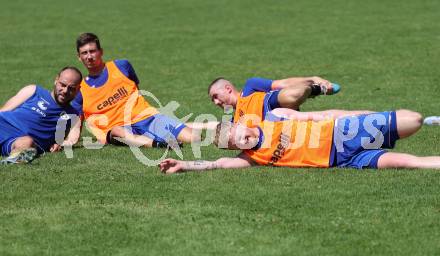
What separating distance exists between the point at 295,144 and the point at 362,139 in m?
0.79

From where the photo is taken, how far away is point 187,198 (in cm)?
958

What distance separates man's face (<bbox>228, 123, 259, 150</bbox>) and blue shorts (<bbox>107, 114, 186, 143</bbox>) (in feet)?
9.10

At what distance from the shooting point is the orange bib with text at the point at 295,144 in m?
11.0

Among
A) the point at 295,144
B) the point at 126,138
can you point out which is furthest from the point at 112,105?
the point at 295,144

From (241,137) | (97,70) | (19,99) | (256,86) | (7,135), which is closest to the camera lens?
(241,137)

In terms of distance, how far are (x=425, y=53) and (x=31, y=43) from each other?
34.7 feet

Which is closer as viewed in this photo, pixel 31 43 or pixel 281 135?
pixel 281 135

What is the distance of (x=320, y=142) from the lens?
10969 mm

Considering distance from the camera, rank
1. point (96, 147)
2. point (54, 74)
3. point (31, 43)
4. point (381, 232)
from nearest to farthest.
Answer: point (381, 232), point (96, 147), point (54, 74), point (31, 43)

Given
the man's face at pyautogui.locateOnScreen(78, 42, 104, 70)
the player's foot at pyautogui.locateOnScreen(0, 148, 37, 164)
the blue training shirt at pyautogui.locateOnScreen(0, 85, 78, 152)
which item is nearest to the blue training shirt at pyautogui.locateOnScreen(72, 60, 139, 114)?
the man's face at pyautogui.locateOnScreen(78, 42, 104, 70)

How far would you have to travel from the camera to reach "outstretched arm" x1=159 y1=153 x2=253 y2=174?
35.8ft

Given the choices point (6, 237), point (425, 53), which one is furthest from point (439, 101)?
point (6, 237)

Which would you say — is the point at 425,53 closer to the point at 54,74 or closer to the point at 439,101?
→ the point at 439,101

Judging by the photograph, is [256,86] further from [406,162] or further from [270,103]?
[406,162]
